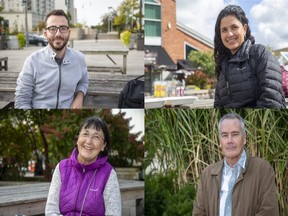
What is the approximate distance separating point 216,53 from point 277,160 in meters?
0.94

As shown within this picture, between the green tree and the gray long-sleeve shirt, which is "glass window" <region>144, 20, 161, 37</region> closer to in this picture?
the green tree

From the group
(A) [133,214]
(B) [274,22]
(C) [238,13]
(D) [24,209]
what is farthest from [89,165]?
(B) [274,22]

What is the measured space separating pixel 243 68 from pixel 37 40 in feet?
5.27

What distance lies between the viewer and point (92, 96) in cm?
479

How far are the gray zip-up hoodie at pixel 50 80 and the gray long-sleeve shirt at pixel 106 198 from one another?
96 cm

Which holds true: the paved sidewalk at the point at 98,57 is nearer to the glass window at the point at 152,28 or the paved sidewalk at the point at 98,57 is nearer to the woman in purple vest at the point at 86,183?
the glass window at the point at 152,28

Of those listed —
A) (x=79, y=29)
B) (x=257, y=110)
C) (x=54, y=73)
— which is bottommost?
(x=257, y=110)

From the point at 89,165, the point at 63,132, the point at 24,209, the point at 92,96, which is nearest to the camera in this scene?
the point at 89,165

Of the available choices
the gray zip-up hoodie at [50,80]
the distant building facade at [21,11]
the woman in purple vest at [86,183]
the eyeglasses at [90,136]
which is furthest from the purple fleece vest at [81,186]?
the distant building facade at [21,11]

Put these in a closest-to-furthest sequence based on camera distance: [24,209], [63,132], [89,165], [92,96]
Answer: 1. [89,165]
2. [24,209]
3. [92,96]
4. [63,132]

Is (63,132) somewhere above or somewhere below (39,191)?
above

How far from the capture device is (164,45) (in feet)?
16.2

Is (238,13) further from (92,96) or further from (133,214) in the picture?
(133,214)

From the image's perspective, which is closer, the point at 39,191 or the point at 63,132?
the point at 39,191
